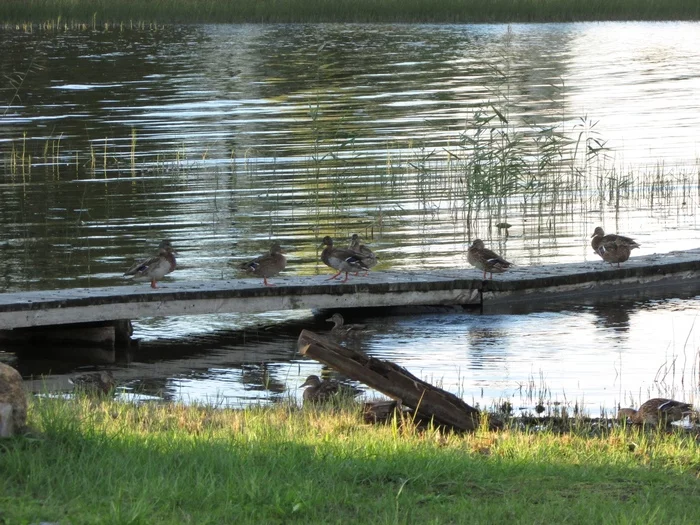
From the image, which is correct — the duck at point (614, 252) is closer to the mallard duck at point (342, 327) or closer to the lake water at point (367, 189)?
the lake water at point (367, 189)

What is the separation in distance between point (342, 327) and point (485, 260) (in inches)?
93.9

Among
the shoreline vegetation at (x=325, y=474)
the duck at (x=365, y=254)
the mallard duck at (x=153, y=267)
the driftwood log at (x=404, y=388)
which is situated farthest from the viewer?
the duck at (x=365, y=254)

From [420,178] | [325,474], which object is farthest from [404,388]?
[420,178]

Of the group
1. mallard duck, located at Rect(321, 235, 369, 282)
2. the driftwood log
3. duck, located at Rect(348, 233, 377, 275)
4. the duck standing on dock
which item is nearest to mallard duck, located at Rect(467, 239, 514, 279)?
duck, located at Rect(348, 233, 377, 275)

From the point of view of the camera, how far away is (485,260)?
15500mm

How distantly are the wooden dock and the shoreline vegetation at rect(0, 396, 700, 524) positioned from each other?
4.69 metres

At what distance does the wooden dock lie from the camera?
44.3 ft

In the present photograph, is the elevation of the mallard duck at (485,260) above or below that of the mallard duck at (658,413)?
above

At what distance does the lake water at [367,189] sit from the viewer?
13.2 meters

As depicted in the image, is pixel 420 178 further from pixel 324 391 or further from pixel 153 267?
pixel 324 391

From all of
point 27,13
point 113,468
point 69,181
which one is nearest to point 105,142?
point 69,181

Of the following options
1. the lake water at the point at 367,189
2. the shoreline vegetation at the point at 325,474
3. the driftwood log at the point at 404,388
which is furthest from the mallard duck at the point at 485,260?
the shoreline vegetation at the point at 325,474

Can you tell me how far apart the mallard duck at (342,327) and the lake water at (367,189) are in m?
0.30

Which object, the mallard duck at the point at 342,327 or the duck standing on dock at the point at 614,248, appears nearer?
the mallard duck at the point at 342,327
